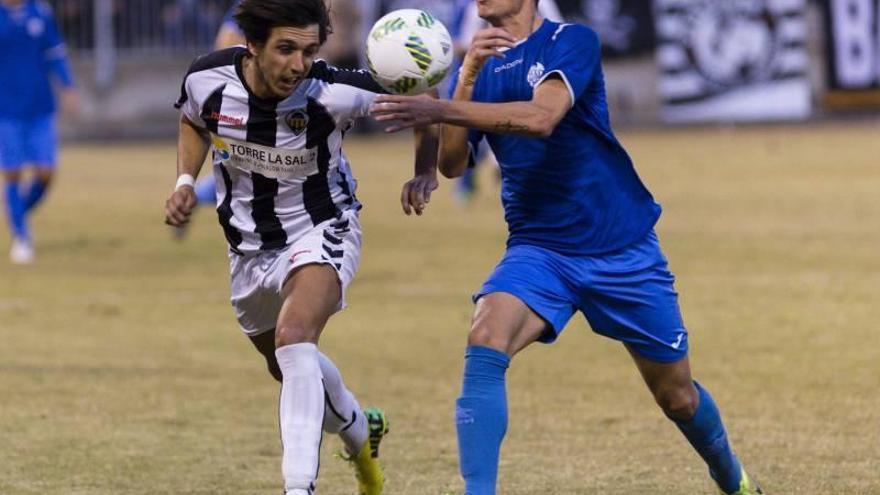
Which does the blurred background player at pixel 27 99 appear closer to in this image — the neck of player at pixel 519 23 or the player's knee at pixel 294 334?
the player's knee at pixel 294 334

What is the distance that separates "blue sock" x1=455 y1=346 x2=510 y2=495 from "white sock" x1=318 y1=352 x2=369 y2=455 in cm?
78

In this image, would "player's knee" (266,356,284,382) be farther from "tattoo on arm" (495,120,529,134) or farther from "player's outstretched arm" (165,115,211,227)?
"tattoo on arm" (495,120,529,134)

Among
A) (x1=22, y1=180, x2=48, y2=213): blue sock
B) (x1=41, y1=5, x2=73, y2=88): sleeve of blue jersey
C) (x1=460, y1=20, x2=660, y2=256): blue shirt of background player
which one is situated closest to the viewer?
(x1=460, y1=20, x2=660, y2=256): blue shirt of background player

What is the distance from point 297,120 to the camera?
6.30m

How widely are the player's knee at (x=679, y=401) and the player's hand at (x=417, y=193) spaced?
1096 mm

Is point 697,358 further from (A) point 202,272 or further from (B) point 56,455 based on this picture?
(A) point 202,272

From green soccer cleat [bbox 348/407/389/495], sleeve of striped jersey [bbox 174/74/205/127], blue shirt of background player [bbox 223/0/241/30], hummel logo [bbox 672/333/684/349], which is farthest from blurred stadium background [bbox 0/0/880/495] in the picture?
blue shirt of background player [bbox 223/0/241/30]

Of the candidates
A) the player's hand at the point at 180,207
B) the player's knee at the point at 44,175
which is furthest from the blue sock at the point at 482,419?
the player's knee at the point at 44,175

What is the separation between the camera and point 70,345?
437 inches

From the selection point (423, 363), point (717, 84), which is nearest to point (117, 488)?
point (423, 363)

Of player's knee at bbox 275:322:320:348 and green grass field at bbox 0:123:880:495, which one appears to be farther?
green grass field at bbox 0:123:880:495

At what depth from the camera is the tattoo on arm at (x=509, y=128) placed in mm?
5723

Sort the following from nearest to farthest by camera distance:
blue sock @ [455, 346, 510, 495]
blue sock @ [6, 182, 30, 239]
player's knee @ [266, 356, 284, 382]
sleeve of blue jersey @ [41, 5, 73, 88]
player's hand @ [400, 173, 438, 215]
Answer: blue sock @ [455, 346, 510, 495]
player's hand @ [400, 173, 438, 215]
player's knee @ [266, 356, 284, 382]
blue sock @ [6, 182, 30, 239]
sleeve of blue jersey @ [41, 5, 73, 88]

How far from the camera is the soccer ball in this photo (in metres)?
5.89
